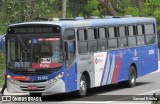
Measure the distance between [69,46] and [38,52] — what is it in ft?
3.51

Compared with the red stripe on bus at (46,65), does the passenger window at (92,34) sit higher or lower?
higher

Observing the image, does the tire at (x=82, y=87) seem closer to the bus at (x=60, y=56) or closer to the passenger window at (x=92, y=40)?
the bus at (x=60, y=56)

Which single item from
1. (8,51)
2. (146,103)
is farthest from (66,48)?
(146,103)

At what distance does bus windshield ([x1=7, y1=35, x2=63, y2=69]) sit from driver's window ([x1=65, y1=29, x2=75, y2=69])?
0.28 metres

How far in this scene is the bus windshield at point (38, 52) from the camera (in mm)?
19578

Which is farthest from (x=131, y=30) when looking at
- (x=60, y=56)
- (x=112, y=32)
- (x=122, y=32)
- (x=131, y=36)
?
(x=60, y=56)

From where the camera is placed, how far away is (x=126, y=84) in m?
25.1

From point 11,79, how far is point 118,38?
5.73 metres

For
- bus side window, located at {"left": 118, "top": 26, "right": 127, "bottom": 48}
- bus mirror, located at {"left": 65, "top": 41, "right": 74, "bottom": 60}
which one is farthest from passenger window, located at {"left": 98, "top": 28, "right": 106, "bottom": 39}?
bus mirror, located at {"left": 65, "top": 41, "right": 74, "bottom": 60}

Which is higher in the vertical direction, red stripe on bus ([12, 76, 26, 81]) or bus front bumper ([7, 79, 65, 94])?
red stripe on bus ([12, 76, 26, 81])

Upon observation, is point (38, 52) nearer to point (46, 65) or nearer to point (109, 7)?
point (46, 65)

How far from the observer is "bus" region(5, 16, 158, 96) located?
19.6 meters

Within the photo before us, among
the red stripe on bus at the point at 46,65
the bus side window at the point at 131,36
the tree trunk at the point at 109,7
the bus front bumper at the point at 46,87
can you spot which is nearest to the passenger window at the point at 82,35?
the red stripe on bus at the point at 46,65

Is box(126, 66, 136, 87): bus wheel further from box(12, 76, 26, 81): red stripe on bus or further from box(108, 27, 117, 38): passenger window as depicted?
box(12, 76, 26, 81): red stripe on bus
